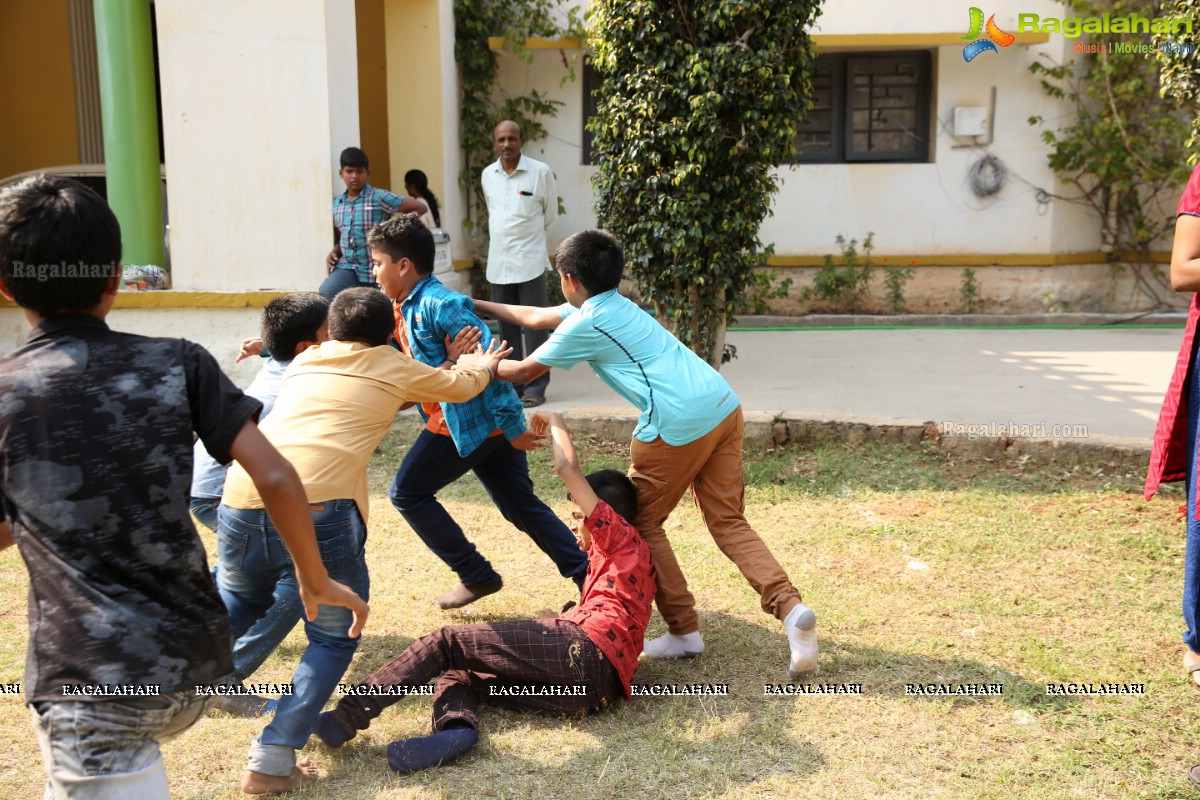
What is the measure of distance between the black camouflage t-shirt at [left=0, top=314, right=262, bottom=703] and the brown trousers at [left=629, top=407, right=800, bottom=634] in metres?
1.95

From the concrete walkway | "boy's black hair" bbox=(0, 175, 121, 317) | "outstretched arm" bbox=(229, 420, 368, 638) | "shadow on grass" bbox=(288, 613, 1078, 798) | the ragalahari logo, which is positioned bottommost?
"shadow on grass" bbox=(288, 613, 1078, 798)

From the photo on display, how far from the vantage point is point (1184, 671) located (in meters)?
3.56

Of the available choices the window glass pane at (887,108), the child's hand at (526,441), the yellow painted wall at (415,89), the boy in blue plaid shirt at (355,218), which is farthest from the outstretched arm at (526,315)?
the window glass pane at (887,108)

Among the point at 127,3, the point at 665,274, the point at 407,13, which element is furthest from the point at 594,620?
the point at 407,13

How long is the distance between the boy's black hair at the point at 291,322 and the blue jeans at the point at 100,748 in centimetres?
175

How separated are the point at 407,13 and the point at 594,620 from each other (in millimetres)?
7338

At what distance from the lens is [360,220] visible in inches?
271

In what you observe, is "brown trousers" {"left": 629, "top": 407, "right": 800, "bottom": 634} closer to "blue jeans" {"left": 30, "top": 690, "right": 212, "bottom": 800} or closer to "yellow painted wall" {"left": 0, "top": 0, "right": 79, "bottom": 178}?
"blue jeans" {"left": 30, "top": 690, "right": 212, "bottom": 800}

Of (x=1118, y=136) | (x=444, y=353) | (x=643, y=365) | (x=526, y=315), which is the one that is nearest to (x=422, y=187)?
(x=526, y=315)

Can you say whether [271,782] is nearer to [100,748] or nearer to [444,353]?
[100,748]

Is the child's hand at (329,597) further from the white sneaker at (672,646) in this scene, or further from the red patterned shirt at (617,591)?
the white sneaker at (672,646)

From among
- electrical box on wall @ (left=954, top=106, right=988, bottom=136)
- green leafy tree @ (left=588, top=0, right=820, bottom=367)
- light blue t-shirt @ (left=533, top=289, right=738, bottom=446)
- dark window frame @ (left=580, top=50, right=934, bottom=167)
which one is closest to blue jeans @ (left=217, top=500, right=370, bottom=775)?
light blue t-shirt @ (left=533, top=289, right=738, bottom=446)

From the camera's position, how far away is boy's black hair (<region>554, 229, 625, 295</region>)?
3654 mm

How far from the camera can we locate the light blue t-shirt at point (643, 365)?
3.62 metres
